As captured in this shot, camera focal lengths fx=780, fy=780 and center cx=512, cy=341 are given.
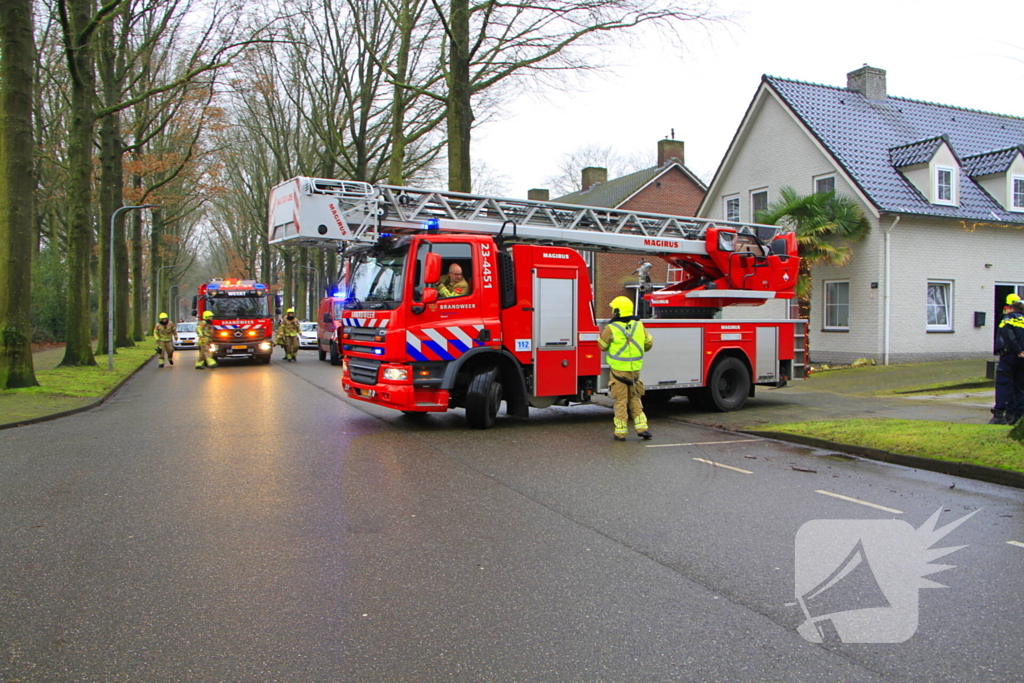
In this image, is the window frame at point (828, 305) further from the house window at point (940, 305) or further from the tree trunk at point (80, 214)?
the tree trunk at point (80, 214)

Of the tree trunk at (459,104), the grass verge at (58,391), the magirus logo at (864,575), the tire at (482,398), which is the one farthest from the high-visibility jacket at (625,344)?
the tree trunk at (459,104)

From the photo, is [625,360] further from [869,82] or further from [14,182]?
[869,82]

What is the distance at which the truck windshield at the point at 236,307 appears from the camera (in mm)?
25422

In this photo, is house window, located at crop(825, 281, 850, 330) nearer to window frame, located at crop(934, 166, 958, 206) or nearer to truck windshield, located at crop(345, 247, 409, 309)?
window frame, located at crop(934, 166, 958, 206)

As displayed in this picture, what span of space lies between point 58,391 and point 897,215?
64.9 ft

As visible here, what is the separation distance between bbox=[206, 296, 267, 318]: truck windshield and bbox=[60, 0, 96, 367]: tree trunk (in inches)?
216


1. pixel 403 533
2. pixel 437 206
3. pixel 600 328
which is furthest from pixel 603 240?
pixel 403 533

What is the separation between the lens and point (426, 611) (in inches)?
162

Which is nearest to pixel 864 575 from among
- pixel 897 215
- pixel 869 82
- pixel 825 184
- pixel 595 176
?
pixel 897 215

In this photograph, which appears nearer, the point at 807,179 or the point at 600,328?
the point at 600,328

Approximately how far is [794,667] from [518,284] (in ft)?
25.4

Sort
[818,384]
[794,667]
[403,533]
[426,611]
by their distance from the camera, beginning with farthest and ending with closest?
1. [818,384]
2. [403,533]
3. [426,611]
4. [794,667]

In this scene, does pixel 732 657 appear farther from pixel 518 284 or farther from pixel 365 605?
pixel 518 284

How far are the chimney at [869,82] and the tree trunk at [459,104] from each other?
44.8 ft
